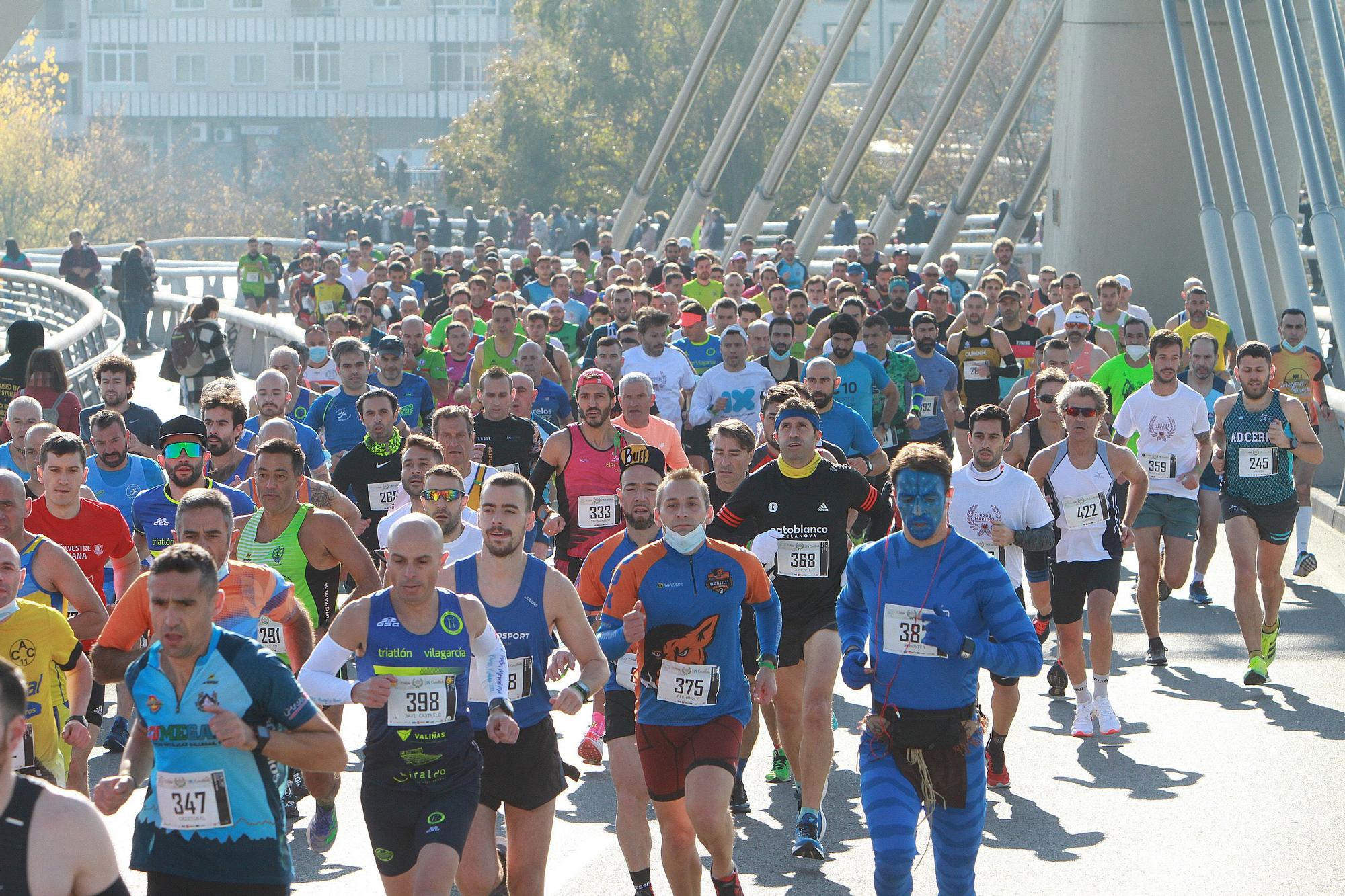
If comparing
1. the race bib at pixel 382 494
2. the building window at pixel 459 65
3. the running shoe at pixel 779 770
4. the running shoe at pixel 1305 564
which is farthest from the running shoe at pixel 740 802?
the building window at pixel 459 65

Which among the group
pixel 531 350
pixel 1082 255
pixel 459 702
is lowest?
pixel 459 702

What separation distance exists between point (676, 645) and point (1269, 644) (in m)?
5.41

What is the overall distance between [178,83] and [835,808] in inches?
4120

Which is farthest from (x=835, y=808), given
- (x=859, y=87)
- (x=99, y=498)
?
(x=859, y=87)

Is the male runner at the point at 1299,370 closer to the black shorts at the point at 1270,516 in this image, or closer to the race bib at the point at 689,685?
the black shorts at the point at 1270,516

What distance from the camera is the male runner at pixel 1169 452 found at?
1216 centimetres

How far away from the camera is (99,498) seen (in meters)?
9.79

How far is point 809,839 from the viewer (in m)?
7.91

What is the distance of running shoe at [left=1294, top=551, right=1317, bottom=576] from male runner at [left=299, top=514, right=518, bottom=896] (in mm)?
9121

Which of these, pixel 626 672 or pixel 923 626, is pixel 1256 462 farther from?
pixel 923 626

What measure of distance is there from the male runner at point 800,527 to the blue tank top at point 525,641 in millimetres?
1896

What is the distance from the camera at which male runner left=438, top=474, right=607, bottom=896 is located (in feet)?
21.7

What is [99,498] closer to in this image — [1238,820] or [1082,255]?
[1238,820]

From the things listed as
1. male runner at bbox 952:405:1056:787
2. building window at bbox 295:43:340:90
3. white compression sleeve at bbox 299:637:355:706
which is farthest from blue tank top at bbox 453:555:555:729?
building window at bbox 295:43:340:90
